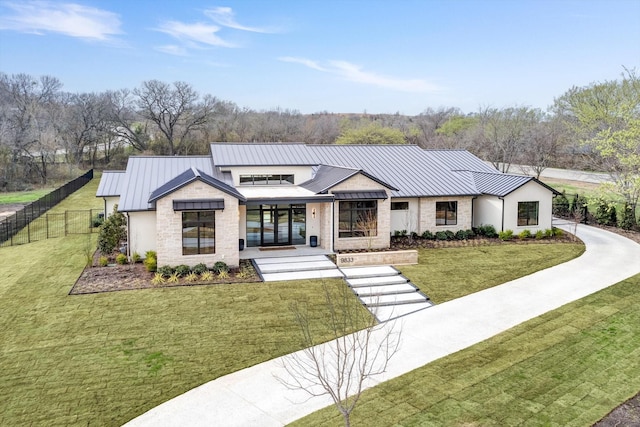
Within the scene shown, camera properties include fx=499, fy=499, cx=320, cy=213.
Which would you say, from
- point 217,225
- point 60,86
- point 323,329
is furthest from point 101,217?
point 60,86

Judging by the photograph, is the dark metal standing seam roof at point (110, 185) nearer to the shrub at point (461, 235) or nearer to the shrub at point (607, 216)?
the shrub at point (461, 235)

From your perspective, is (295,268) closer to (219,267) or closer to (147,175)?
(219,267)

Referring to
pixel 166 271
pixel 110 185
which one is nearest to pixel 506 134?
pixel 110 185

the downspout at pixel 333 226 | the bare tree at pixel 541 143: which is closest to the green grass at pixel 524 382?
the downspout at pixel 333 226

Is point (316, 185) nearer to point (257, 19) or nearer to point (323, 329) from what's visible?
point (323, 329)

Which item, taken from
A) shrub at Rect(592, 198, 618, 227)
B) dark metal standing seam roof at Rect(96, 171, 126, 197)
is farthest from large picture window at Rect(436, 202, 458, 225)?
dark metal standing seam roof at Rect(96, 171, 126, 197)

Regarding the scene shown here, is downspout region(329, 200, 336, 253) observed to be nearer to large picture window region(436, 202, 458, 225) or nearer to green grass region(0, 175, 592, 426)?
green grass region(0, 175, 592, 426)
